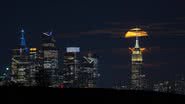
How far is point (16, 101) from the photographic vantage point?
13992 mm

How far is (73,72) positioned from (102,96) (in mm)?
93368

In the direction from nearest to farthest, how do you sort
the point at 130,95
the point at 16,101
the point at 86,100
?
the point at 16,101 → the point at 86,100 → the point at 130,95

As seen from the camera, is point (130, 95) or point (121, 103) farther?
point (130, 95)

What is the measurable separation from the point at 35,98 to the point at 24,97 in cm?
27

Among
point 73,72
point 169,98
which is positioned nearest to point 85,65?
point 73,72

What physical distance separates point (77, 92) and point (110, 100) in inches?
41.9

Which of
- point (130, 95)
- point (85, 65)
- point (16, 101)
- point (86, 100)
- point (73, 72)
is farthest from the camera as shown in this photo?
point (85, 65)

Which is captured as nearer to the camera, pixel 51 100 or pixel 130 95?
pixel 51 100

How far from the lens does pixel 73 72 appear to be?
358ft

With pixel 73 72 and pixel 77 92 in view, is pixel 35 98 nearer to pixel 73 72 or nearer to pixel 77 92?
pixel 77 92


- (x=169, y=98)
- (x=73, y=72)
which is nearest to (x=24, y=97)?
(x=169, y=98)

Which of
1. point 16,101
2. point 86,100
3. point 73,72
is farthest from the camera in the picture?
point 73,72

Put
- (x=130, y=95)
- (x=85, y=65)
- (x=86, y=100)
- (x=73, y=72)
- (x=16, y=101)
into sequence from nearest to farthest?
(x=16, y=101), (x=86, y=100), (x=130, y=95), (x=73, y=72), (x=85, y=65)

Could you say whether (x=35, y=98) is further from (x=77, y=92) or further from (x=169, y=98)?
(x=169, y=98)
